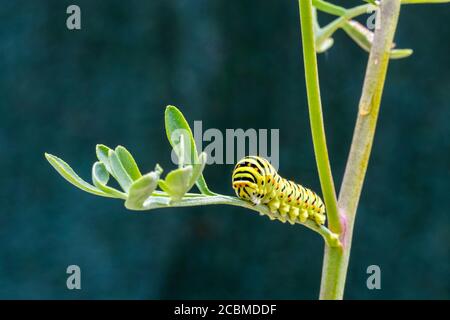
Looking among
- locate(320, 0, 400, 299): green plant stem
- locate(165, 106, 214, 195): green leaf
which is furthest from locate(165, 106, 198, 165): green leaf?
locate(320, 0, 400, 299): green plant stem

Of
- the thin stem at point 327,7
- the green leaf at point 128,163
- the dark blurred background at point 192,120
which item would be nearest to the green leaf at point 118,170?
the green leaf at point 128,163

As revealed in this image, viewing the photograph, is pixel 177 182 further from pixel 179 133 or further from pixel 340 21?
pixel 340 21

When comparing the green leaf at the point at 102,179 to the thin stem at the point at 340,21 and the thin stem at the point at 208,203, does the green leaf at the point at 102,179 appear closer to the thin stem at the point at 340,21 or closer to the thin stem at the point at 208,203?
the thin stem at the point at 208,203
